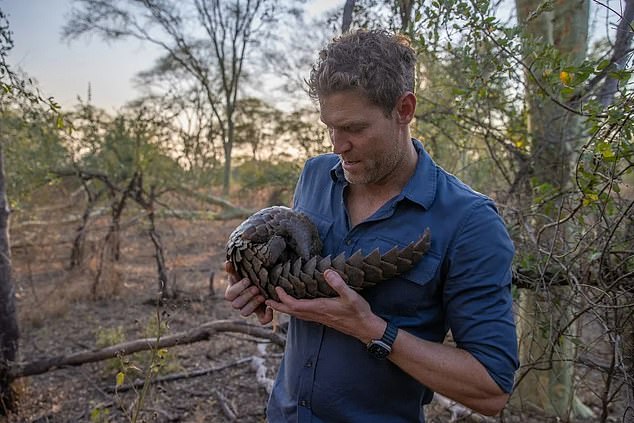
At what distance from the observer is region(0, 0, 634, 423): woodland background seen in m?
→ 2.22

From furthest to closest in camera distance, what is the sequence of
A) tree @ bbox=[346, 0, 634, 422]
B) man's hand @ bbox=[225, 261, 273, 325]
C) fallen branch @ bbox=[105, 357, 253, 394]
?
fallen branch @ bbox=[105, 357, 253, 394] → tree @ bbox=[346, 0, 634, 422] → man's hand @ bbox=[225, 261, 273, 325]

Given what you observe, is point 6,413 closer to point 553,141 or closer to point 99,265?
point 99,265

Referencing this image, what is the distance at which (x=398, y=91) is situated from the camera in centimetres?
153

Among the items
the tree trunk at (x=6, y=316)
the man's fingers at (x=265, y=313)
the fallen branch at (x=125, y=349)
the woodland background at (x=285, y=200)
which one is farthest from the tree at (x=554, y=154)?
the tree trunk at (x=6, y=316)

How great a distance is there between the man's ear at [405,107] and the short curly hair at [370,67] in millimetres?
19

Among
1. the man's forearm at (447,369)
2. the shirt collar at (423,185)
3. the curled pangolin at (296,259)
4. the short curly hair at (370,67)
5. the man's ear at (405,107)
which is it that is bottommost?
the man's forearm at (447,369)

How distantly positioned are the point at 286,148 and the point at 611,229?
7.59 meters

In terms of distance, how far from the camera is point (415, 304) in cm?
149

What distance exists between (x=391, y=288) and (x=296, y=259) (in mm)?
315

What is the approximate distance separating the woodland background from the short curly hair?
28.0 inches

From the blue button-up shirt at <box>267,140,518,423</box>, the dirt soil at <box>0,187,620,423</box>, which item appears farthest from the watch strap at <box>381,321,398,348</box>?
the dirt soil at <box>0,187,620,423</box>

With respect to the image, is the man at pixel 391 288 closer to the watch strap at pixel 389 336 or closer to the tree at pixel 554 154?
the watch strap at pixel 389 336

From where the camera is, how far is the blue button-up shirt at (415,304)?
4.48ft

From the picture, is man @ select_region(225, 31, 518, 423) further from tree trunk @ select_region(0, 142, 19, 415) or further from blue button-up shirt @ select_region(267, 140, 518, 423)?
A: tree trunk @ select_region(0, 142, 19, 415)
